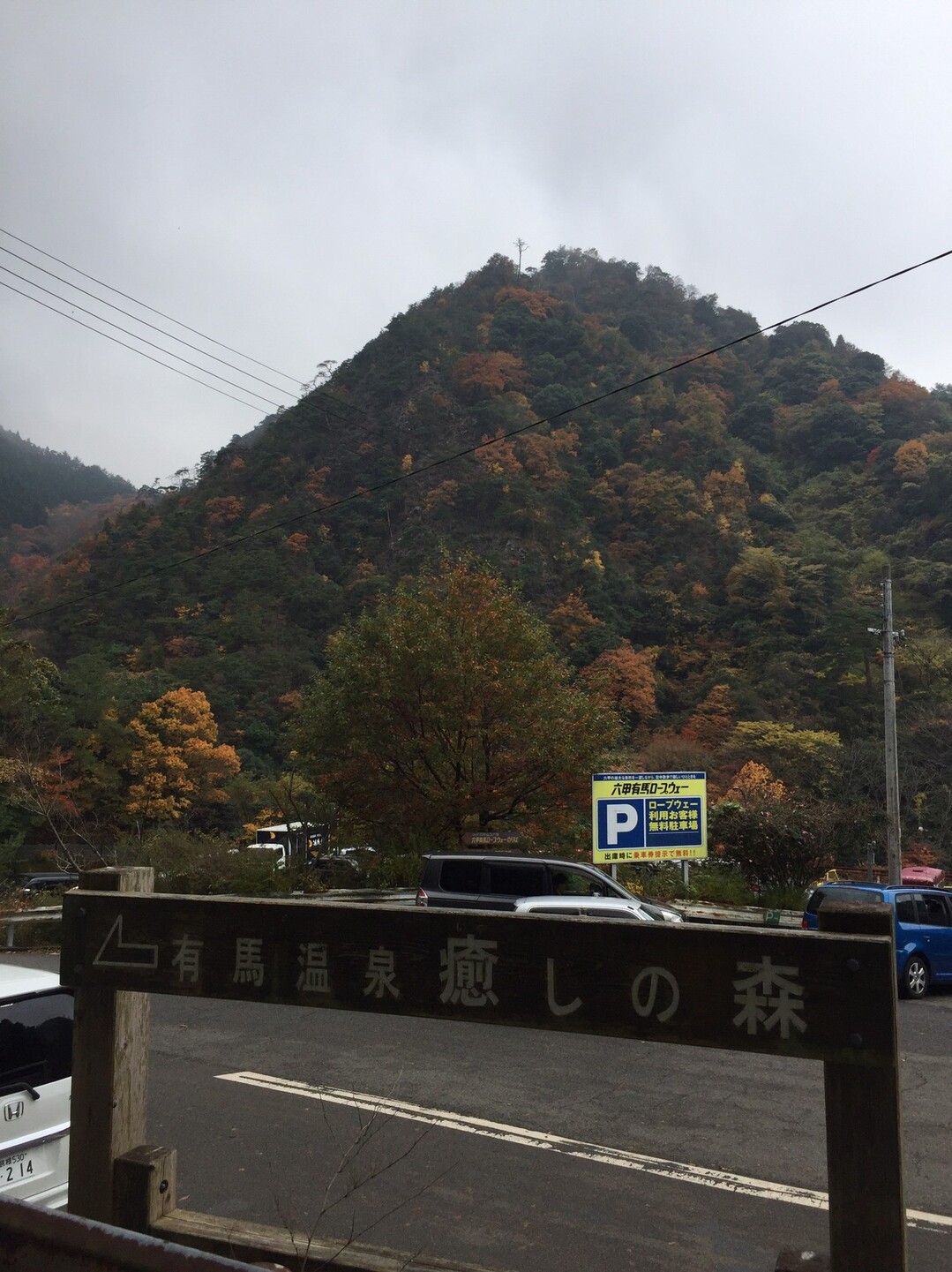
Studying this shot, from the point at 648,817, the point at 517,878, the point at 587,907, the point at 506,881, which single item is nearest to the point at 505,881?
the point at 506,881

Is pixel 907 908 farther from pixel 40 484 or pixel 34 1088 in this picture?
pixel 40 484

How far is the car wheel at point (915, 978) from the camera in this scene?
12.6 metres

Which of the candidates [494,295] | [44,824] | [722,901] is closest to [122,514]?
[44,824]

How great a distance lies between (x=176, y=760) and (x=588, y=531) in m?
37.1

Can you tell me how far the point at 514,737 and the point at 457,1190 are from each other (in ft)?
42.3

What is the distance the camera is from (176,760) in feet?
140

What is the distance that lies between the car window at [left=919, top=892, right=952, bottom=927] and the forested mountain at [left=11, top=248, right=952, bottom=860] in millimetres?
18902

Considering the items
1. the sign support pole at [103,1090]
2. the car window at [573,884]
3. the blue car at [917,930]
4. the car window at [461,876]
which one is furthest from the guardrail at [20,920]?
the sign support pole at [103,1090]

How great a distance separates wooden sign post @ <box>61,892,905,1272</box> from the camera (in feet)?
8.63

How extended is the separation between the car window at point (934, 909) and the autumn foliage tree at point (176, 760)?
34223mm

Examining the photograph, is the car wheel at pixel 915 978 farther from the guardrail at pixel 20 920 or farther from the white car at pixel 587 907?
the guardrail at pixel 20 920

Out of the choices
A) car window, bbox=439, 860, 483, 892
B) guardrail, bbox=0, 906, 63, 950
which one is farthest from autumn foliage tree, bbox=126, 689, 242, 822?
car window, bbox=439, 860, 483, 892

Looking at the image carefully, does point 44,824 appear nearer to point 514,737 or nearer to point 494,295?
point 514,737

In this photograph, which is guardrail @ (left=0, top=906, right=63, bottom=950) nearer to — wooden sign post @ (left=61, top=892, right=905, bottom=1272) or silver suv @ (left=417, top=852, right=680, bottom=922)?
silver suv @ (left=417, top=852, right=680, bottom=922)
